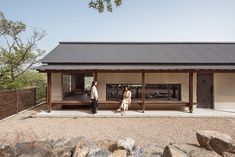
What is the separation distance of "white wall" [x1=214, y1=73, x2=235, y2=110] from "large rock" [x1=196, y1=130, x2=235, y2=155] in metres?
8.52

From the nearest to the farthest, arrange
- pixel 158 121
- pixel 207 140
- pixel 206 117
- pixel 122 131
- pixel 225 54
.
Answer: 1. pixel 207 140
2. pixel 122 131
3. pixel 158 121
4. pixel 206 117
5. pixel 225 54

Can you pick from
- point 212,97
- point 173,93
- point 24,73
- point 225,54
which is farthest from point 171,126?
point 24,73

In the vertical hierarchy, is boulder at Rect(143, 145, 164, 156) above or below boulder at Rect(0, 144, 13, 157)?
above

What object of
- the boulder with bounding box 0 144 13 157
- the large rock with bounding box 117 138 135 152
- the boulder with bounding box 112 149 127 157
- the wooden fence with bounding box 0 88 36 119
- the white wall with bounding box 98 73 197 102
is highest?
the white wall with bounding box 98 73 197 102

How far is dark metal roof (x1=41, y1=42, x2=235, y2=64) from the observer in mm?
14805

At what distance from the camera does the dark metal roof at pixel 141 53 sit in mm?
14805

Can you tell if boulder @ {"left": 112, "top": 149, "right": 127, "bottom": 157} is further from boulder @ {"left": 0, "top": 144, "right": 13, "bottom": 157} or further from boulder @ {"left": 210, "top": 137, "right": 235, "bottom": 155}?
boulder @ {"left": 0, "top": 144, "right": 13, "bottom": 157}

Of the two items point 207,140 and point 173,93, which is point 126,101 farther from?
point 207,140

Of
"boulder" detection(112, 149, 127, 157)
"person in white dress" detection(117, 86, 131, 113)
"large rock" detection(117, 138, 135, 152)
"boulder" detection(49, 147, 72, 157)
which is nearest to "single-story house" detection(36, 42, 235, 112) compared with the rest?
"person in white dress" detection(117, 86, 131, 113)

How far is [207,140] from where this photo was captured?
6.78 m

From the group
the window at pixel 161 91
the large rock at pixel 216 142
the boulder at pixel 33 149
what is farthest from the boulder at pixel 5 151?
the window at pixel 161 91

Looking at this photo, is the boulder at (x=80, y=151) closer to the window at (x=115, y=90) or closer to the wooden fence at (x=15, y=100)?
the wooden fence at (x=15, y=100)

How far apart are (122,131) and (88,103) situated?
457cm

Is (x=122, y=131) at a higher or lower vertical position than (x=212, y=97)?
lower
